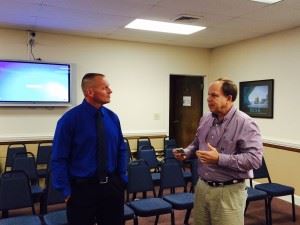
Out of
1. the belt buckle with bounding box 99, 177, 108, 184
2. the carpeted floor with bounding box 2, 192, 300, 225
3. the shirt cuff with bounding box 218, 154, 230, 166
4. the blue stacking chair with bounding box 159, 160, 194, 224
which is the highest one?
the shirt cuff with bounding box 218, 154, 230, 166

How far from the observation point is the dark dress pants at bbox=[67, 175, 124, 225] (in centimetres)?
226

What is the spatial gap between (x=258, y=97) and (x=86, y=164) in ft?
13.0

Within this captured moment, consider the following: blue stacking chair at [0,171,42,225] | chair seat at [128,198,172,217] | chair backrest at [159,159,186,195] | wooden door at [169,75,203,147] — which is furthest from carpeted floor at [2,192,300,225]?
wooden door at [169,75,203,147]

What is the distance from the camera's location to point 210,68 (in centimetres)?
675

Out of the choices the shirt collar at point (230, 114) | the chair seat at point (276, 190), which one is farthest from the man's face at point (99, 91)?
the chair seat at point (276, 190)

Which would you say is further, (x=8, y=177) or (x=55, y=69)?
(x=55, y=69)

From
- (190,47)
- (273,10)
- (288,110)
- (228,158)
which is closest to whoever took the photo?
(228,158)

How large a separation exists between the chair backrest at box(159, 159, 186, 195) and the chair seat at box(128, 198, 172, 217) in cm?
40

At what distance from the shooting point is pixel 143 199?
3418mm

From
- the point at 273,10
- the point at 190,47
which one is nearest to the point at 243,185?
the point at 273,10

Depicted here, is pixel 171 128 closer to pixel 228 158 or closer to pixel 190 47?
pixel 190 47

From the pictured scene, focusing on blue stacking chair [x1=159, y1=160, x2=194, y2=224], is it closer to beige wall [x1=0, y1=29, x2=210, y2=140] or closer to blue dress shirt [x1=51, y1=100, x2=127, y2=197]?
blue dress shirt [x1=51, y1=100, x2=127, y2=197]

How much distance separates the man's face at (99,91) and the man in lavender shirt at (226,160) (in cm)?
74

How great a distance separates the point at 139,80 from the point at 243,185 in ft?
13.5
